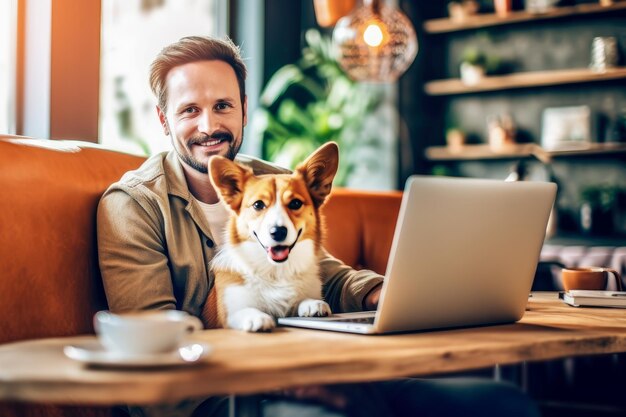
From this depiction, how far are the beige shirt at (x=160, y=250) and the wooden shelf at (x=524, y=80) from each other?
12.5 feet

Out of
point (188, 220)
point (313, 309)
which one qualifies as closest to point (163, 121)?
point (188, 220)

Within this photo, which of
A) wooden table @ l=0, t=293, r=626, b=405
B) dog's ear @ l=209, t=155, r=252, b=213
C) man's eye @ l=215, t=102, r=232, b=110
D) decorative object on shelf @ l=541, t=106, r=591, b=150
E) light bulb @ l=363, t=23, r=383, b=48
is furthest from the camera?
decorative object on shelf @ l=541, t=106, r=591, b=150

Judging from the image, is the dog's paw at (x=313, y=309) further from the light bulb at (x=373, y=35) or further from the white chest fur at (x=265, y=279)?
the light bulb at (x=373, y=35)

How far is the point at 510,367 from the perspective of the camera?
97.2 inches

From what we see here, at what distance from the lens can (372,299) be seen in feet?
5.24

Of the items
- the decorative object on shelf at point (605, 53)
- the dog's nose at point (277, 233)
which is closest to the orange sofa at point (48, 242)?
the dog's nose at point (277, 233)

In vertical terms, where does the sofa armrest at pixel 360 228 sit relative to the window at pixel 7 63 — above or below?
below

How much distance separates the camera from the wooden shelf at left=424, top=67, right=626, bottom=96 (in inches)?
194

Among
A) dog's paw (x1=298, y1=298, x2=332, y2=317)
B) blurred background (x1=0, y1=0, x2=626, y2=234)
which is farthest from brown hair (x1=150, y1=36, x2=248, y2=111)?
blurred background (x1=0, y1=0, x2=626, y2=234)

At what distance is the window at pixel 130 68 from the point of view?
3.94 metres

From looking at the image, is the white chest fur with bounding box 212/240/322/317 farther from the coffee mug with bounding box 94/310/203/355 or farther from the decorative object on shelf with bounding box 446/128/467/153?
the decorative object on shelf with bounding box 446/128/467/153

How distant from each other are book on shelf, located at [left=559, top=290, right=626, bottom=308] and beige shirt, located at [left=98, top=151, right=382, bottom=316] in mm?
499

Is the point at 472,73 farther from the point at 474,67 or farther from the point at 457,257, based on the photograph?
the point at 457,257

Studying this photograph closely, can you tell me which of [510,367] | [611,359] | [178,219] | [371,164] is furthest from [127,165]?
[371,164]
